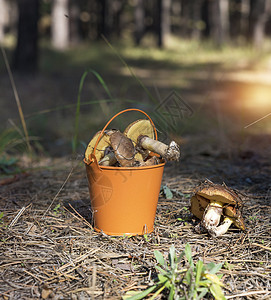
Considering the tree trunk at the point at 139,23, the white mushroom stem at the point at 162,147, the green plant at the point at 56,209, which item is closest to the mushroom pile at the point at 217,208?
the white mushroom stem at the point at 162,147

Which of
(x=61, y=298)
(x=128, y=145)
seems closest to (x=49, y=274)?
(x=61, y=298)

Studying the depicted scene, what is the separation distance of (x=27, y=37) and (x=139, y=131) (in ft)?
17.1

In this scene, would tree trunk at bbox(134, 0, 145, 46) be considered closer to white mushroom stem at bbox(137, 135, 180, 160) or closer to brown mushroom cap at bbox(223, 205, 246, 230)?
white mushroom stem at bbox(137, 135, 180, 160)

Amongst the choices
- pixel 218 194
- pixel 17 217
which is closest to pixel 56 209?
pixel 17 217

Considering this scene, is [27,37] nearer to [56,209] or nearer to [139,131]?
[56,209]

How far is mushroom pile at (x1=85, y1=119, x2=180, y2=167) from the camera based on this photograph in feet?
4.50

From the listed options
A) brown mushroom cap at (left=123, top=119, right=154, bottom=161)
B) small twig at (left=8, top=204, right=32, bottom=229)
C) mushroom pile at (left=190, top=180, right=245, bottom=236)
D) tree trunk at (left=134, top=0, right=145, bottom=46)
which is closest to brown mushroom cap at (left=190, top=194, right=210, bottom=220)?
mushroom pile at (left=190, top=180, right=245, bottom=236)

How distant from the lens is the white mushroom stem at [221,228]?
1.41 meters

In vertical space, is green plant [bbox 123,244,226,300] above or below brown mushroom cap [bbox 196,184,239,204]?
below

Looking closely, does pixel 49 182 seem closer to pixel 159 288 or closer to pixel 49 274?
pixel 49 274

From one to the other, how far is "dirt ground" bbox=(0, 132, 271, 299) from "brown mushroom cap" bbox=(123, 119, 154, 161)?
313 millimetres

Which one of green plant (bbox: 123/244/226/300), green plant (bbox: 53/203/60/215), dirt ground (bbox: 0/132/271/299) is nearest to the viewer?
green plant (bbox: 123/244/226/300)

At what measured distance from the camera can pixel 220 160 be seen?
2447 millimetres

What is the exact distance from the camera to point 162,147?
4.60 feet
